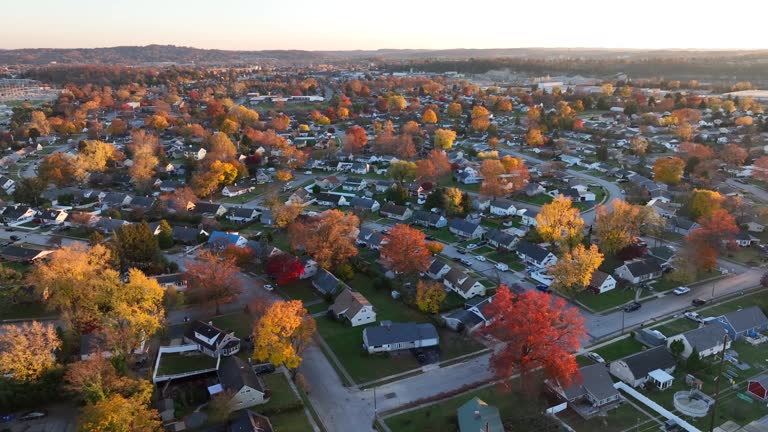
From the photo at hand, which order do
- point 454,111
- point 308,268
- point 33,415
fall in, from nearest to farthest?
point 33,415 < point 308,268 < point 454,111

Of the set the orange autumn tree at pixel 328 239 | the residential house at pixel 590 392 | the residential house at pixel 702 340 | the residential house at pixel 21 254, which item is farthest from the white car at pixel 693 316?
the residential house at pixel 21 254

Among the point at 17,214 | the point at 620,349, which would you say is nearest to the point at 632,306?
the point at 620,349

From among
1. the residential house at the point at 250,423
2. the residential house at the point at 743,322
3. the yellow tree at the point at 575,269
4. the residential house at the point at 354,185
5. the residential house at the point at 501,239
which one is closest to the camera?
the residential house at the point at 250,423

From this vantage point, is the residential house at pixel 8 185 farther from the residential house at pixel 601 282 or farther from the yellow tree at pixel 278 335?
the residential house at pixel 601 282

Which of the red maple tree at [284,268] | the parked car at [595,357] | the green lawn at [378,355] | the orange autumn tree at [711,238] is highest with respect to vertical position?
the orange autumn tree at [711,238]

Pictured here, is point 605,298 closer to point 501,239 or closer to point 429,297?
point 501,239

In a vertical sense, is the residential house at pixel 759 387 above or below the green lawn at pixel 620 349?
above
